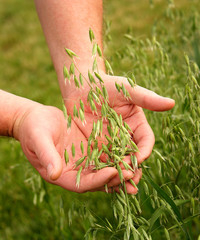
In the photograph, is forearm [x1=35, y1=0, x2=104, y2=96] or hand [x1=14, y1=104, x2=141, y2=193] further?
forearm [x1=35, y1=0, x2=104, y2=96]

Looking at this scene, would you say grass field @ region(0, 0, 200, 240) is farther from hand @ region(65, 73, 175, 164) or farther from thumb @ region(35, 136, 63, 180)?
thumb @ region(35, 136, 63, 180)

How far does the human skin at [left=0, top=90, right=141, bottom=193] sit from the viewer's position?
126 cm

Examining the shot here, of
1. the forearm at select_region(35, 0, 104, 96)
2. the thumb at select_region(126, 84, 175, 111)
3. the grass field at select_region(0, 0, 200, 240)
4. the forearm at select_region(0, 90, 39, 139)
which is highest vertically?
the forearm at select_region(35, 0, 104, 96)

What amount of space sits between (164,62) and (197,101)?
418 mm

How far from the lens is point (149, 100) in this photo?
137 cm

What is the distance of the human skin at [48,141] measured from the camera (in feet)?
4.13

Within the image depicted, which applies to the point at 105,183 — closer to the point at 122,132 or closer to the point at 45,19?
the point at 122,132

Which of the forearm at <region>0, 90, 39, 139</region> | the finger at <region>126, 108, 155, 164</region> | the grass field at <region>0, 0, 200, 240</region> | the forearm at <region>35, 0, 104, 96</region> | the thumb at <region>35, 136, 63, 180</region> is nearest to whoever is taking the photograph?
the thumb at <region>35, 136, 63, 180</region>

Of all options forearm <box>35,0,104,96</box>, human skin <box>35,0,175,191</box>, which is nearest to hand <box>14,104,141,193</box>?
human skin <box>35,0,175,191</box>

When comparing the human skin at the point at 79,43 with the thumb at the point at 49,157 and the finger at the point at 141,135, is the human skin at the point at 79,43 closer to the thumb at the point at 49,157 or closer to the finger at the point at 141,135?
the finger at the point at 141,135

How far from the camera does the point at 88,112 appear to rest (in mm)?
1659

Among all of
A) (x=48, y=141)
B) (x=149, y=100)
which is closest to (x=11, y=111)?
(x=48, y=141)

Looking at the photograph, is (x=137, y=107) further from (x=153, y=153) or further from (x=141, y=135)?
(x=153, y=153)

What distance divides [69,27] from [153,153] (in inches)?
32.0
